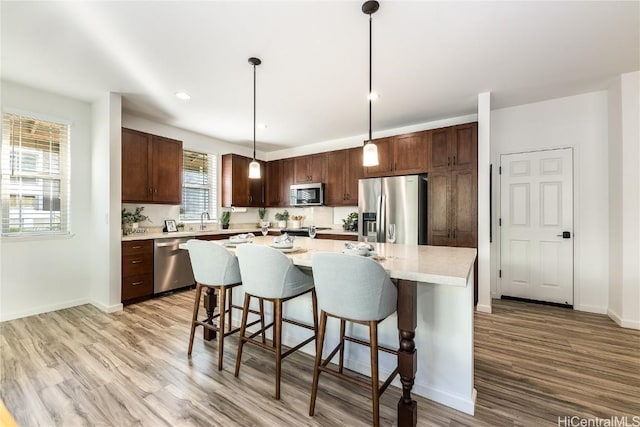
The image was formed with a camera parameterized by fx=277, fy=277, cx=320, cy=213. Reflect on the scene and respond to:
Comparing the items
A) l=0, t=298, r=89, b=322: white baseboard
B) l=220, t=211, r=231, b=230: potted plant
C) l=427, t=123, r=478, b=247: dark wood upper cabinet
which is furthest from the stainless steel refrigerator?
l=0, t=298, r=89, b=322: white baseboard

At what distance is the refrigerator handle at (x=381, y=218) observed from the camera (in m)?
4.04

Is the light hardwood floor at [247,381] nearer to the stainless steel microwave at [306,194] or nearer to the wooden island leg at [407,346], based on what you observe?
the wooden island leg at [407,346]

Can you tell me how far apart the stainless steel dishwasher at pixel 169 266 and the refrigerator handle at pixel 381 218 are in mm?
2883

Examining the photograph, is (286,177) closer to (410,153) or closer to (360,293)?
(410,153)

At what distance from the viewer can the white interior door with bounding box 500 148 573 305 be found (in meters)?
3.50

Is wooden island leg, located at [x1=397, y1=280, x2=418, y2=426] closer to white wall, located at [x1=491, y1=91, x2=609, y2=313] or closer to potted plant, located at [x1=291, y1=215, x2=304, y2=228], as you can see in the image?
white wall, located at [x1=491, y1=91, x2=609, y2=313]

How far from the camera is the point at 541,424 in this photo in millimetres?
1572

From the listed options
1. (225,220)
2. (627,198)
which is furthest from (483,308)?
(225,220)

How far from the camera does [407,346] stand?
1532mm

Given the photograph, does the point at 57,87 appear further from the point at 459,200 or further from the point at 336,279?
the point at 459,200

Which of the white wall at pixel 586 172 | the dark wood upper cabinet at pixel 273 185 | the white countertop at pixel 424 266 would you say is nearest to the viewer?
the white countertop at pixel 424 266

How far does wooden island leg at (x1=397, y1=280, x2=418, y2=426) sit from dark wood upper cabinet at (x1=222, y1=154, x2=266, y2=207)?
431cm

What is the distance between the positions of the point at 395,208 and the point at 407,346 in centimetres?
262

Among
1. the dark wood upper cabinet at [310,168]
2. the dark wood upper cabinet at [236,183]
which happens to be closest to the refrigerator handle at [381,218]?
the dark wood upper cabinet at [310,168]
